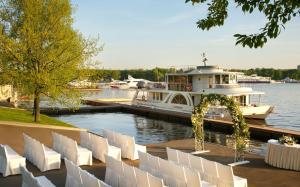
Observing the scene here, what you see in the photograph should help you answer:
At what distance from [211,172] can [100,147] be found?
4.97 meters

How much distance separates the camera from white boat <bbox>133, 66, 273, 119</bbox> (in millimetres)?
38438

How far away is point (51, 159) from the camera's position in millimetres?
12117

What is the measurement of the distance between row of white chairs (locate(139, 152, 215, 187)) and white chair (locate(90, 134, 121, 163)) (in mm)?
2446

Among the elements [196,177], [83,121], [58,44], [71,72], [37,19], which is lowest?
[83,121]

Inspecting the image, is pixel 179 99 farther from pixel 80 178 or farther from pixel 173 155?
pixel 80 178

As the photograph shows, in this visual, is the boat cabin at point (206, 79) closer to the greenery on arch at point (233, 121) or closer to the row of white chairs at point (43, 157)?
the greenery on arch at point (233, 121)

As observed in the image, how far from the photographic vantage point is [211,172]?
1013 cm

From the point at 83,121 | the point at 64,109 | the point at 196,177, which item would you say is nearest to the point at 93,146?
the point at 196,177

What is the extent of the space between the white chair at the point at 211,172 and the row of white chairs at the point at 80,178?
3.41 metres

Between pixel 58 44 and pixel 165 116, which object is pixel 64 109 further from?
pixel 58 44

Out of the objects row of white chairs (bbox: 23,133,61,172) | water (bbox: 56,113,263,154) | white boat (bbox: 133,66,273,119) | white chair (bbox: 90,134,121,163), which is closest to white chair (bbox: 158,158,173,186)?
white chair (bbox: 90,134,121,163)

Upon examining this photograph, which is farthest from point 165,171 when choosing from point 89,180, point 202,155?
point 202,155

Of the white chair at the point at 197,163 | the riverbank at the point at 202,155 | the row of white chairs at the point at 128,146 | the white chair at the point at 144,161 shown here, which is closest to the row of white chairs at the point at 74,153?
the riverbank at the point at 202,155

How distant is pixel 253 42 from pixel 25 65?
20.2 m
